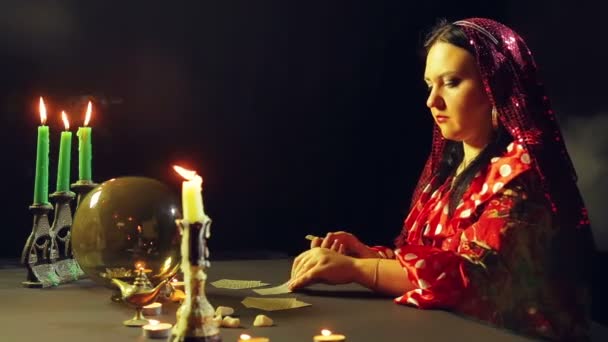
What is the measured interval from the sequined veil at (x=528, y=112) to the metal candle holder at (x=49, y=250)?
78 cm

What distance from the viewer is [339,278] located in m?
1.42

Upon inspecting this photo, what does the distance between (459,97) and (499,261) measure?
344mm

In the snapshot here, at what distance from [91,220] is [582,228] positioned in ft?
2.79

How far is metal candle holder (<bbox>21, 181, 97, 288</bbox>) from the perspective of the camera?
58.6 inches

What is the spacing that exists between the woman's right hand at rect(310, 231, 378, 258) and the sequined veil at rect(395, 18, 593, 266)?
1.18 ft

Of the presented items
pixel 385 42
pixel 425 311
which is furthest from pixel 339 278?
pixel 385 42

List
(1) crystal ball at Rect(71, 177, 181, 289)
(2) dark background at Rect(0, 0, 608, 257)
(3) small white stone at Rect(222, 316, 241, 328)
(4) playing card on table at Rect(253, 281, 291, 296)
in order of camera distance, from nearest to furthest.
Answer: (3) small white stone at Rect(222, 316, 241, 328)
(1) crystal ball at Rect(71, 177, 181, 289)
(4) playing card on table at Rect(253, 281, 291, 296)
(2) dark background at Rect(0, 0, 608, 257)

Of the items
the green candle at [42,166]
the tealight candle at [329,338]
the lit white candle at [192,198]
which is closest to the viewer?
the lit white candle at [192,198]

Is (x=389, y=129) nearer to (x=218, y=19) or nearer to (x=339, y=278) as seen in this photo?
(x=218, y=19)

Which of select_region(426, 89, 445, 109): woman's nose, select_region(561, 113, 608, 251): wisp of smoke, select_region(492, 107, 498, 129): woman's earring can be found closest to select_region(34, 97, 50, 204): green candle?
select_region(426, 89, 445, 109): woman's nose

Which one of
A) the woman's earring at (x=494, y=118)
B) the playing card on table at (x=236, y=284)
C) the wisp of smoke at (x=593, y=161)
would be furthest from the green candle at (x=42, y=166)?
the wisp of smoke at (x=593, y=161)

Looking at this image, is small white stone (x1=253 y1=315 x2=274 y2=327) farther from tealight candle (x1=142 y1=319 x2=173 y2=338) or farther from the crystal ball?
the crystal ball

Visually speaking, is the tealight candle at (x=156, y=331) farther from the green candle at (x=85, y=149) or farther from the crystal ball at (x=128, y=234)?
the green candle at (x=85, y=149)

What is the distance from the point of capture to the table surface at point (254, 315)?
41.3 inches
